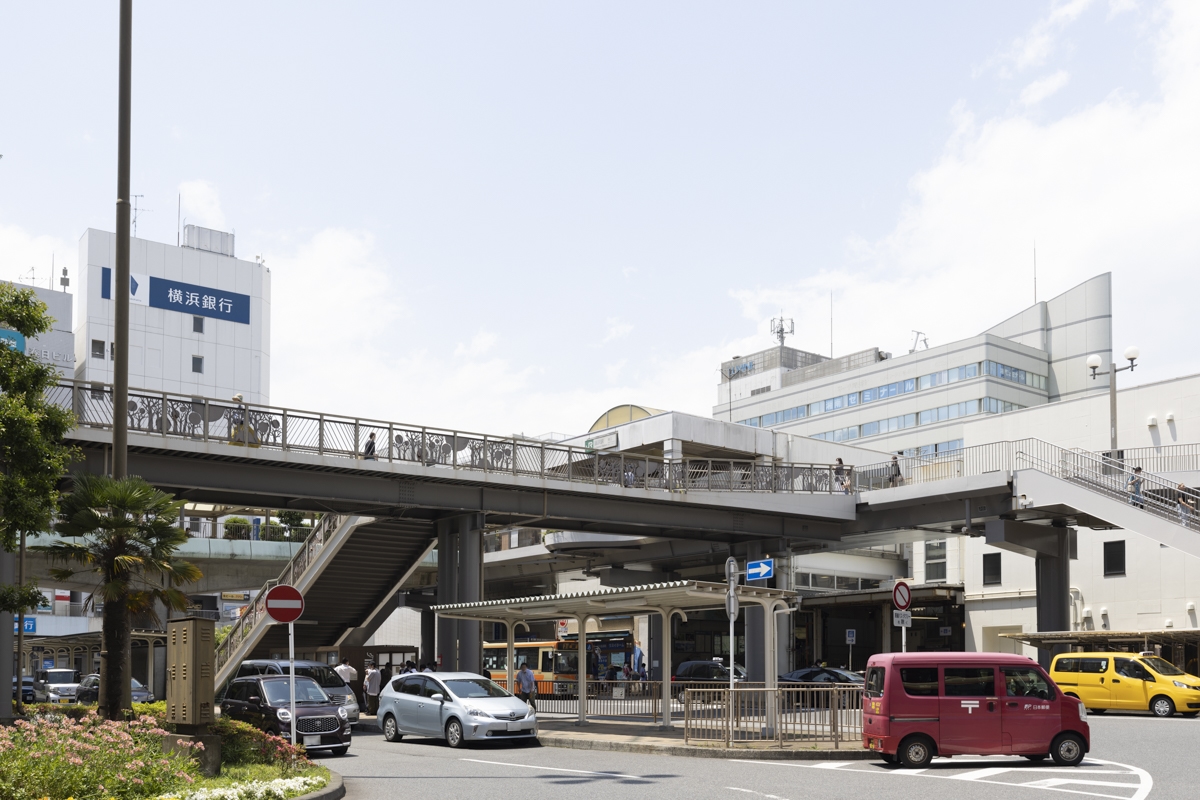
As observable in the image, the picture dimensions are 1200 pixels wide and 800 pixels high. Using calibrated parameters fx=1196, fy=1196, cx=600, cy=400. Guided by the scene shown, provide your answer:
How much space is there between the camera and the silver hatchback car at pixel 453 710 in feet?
75.9

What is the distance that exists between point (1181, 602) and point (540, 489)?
24.7m

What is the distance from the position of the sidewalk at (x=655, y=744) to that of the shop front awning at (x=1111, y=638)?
643 inches

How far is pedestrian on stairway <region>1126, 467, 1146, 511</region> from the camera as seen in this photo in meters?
33.8

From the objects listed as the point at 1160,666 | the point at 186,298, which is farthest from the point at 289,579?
the point at 186,298

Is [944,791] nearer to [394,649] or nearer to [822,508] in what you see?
[822,508]

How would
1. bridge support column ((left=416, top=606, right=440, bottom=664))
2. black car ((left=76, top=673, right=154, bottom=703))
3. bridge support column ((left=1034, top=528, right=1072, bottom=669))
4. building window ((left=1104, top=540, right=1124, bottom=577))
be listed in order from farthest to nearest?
bridge support column ((left=416, top=606, right=440, bottom=664)) → building window ((left=1104, top=540, right=1124, bottom=577)) → black car ((left=76, top=673, right=154, bottom=703)) → bridge support column ((left=1034, top=528, right=1072, bottom=669))

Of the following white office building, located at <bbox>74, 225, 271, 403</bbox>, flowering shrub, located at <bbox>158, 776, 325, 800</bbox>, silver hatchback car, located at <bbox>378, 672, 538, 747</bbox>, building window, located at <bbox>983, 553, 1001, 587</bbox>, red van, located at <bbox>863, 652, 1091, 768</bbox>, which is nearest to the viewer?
flowering shrub, located at <bbox>158, 776, 325, 800</bbox>

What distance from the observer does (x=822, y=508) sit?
41750 mm

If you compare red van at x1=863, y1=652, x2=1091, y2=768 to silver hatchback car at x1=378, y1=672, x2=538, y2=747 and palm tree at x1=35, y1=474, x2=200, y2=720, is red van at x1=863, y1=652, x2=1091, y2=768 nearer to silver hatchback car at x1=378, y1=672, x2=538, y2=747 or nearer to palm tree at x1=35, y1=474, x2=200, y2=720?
silver hatchback car at x1=378, y1=672, x2=538, y2=747

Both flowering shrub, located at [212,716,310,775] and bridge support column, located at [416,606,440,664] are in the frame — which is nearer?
flowering shrub, located at [212,716,310,775]

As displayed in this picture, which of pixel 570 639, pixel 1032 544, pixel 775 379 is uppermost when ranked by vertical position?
pixel 775 379

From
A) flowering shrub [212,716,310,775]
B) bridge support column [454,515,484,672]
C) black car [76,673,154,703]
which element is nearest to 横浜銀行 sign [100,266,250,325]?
black car [76,673,154,703]

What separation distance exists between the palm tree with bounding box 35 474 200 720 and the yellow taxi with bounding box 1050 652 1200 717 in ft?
72.6

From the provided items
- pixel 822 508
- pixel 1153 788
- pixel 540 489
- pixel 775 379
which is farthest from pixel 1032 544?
pixel 775 379
